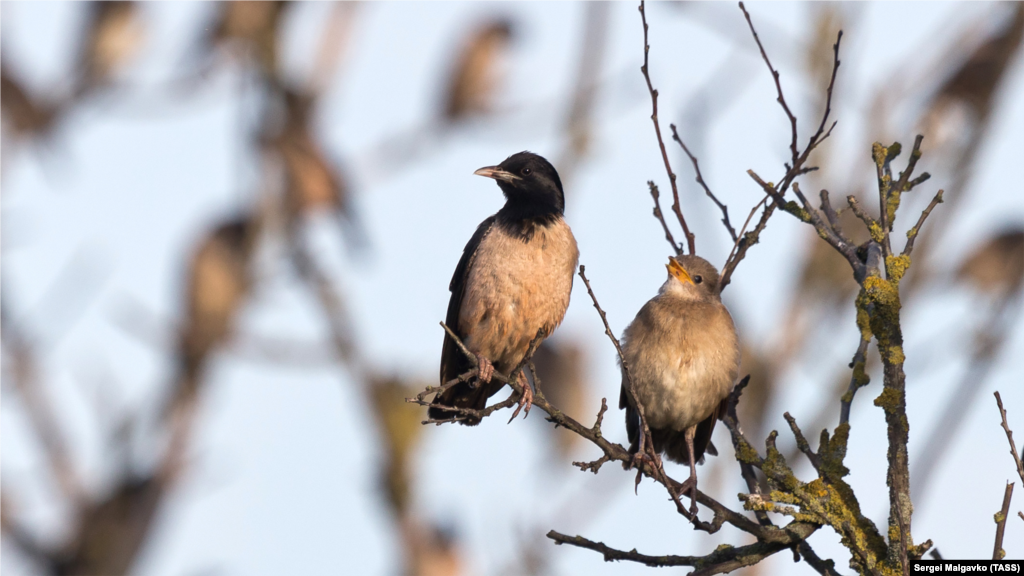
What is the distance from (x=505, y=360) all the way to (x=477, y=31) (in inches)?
175

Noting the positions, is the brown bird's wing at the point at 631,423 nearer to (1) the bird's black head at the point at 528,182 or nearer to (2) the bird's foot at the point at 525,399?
(2) the bird's foot at the point at 525,399

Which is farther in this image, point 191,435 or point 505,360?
point 191,435

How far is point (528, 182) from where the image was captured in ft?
22.7

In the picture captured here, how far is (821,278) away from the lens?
12586 millimetres

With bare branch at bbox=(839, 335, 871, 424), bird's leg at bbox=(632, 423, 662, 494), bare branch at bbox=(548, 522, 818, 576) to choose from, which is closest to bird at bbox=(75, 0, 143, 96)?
bird's leg at bbox=(632, 423, 662, 494)

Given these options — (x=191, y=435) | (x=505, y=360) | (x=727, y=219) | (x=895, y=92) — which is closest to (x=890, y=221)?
(x=727, y=219)

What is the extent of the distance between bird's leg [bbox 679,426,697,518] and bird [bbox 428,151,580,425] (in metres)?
0.95

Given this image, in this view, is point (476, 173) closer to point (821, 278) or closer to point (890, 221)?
point (890, 221)

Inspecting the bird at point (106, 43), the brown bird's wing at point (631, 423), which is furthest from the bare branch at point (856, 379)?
the bird at point (106, 43)

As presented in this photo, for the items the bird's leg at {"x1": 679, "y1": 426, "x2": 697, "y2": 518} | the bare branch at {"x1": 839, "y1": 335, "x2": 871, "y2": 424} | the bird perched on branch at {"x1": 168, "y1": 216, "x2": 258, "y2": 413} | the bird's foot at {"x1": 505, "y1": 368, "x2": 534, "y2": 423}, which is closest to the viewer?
the bare branch at {"x1": 839, "y1": 335, "x2": 871, "y2": 424}

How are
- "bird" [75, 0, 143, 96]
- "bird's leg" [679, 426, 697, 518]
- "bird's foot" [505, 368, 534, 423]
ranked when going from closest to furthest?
"bird's leg" [679, 426, 697, 518], "bird's foot" [505, 368, 534, 423], "bird" [75, 0, 143, 96]

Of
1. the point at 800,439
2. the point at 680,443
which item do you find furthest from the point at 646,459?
the point at 680,443

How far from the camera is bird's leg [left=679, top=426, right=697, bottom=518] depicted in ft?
15.5

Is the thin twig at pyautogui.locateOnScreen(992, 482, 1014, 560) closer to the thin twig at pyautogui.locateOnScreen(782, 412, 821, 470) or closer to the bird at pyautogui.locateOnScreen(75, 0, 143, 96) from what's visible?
the thin twig at pyautogui.locateOnScreen(782, 412, 821, 470)
